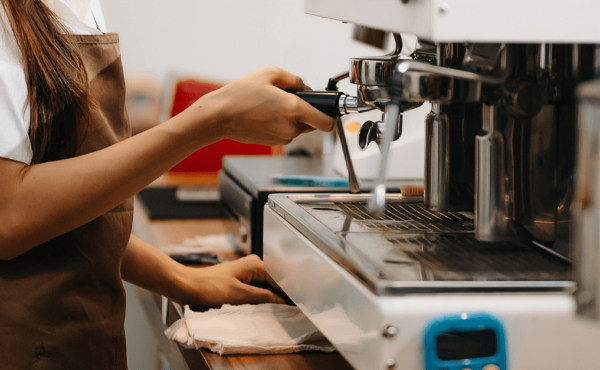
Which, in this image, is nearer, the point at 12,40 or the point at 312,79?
the point at 12,40

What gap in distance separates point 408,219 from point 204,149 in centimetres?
183

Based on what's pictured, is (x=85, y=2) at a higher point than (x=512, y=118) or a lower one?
higher

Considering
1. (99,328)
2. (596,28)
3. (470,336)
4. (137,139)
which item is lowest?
(99,328)

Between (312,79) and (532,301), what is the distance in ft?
10.6

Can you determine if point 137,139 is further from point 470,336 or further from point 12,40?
point 470,336

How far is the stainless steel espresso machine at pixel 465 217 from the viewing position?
1.86ft

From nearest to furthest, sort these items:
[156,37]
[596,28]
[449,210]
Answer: [596,28] < [449,210] < [156,37]

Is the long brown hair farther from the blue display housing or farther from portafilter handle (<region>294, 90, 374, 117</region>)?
the blue display housing

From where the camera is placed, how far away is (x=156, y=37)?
3598mm

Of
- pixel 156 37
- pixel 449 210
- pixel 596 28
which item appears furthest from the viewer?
pixel 156 37

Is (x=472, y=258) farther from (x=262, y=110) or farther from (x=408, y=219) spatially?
(x=262, y=110)

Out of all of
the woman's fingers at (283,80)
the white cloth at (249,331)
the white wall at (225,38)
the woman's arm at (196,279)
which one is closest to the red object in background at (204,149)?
the white wall at (225,38)

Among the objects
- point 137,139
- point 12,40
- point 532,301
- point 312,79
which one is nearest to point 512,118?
point 532,301

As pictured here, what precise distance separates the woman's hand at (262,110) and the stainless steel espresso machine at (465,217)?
5 centimetres
